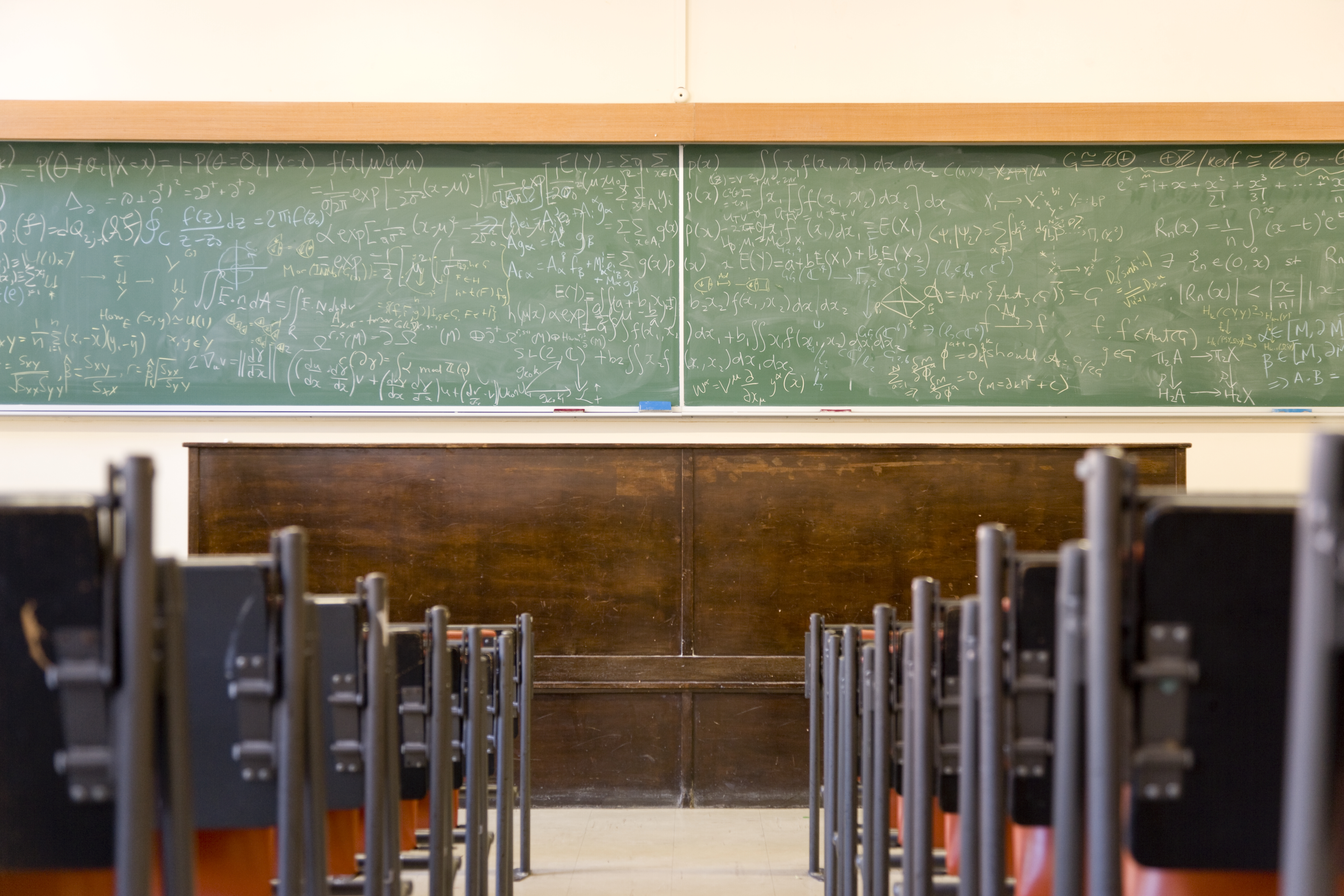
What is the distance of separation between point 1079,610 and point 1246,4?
454cm

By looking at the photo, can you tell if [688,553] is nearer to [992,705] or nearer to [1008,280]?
[1008,280]

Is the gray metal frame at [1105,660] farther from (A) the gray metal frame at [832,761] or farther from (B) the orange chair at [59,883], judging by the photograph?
(A) the gray metal frame at [832,761]

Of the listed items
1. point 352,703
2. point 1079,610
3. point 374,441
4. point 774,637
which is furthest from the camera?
point 374,441

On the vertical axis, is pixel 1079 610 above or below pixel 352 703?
above

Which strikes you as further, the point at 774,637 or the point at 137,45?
the point at 137,45

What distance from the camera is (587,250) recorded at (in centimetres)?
439

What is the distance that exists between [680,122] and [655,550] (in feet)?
6.05

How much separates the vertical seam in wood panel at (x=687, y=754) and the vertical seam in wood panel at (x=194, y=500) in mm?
2013

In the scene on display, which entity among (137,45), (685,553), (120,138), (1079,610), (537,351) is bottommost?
(685,553)

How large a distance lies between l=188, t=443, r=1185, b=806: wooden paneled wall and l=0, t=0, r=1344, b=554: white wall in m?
0.49

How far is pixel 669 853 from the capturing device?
11.1 ft

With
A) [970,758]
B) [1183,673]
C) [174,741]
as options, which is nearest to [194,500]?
[174,741]

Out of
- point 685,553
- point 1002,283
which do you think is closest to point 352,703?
point 685,553

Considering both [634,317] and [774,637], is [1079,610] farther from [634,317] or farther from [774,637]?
[634,317]
